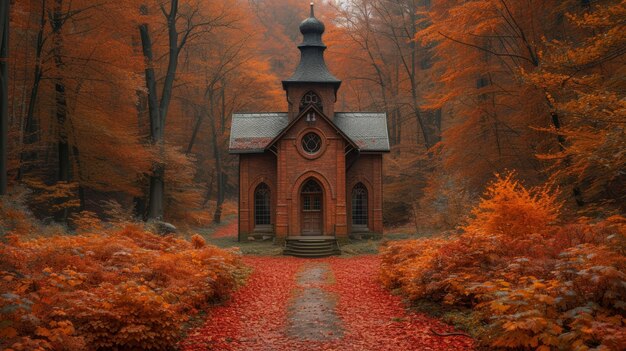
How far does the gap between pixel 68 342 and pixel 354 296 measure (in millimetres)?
6972

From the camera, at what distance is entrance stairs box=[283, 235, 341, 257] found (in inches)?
819

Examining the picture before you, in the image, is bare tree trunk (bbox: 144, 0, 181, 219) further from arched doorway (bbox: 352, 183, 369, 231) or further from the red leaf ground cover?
arched doorway (bbox: 352, 183, 369, 231)

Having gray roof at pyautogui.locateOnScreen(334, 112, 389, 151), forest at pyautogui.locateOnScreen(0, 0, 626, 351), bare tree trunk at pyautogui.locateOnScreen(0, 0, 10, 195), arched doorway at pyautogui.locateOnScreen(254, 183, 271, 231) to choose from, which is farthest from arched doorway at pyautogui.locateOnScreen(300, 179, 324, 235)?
bare tree trunk at pyautogui.locateOnScreen(0, 0, 10, 195)

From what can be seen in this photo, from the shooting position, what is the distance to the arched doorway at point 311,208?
23.2m

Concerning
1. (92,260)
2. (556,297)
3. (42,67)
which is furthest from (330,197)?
(556,297)

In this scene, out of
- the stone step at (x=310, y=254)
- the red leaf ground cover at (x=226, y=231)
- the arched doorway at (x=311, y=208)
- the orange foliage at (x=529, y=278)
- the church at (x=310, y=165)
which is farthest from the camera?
the red leaf ground cover at (x=226, y=231)

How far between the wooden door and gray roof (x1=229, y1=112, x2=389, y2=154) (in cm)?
319

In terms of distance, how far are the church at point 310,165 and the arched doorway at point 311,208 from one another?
47mm

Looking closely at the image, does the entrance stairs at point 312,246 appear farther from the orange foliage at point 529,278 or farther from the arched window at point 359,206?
the orange foliage at point 529,278

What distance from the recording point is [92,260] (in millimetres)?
8969

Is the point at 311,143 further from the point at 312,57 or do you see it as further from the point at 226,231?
the point at 226,231

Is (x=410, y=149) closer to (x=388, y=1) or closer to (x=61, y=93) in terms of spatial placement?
(x=388, y=1)

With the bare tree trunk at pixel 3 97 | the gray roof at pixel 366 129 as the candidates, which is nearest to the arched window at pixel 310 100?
the gray roof at pixel 366 129

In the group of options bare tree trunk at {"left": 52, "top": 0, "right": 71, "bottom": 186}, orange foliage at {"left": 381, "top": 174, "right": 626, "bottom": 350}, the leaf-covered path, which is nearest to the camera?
orange foliage at {"left": 381, "top": 174, "right": 626, "bottom": 350}
